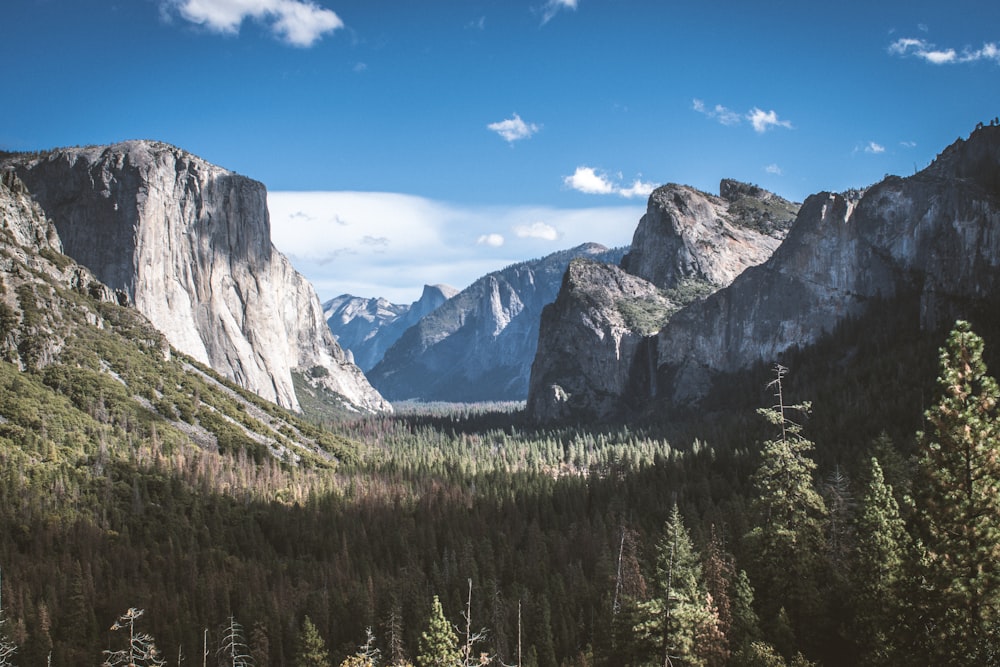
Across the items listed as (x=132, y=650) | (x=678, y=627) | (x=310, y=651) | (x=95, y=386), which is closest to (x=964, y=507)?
(x=678, y=627)

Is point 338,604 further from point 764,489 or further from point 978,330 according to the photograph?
point 978,330

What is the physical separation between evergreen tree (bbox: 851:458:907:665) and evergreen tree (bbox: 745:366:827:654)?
7.35 ft

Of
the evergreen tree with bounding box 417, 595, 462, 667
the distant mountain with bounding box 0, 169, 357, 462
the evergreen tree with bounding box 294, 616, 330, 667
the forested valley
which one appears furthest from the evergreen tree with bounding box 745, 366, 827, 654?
the distant mountain with bounding box 0, 169, 357, 462

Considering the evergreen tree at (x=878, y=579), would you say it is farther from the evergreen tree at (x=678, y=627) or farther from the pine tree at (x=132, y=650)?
the pine tree at (x=132, y=650)

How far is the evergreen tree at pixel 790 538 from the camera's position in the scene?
122 feet

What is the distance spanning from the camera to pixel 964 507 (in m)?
24.5

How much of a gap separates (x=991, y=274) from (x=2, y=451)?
18566 cm

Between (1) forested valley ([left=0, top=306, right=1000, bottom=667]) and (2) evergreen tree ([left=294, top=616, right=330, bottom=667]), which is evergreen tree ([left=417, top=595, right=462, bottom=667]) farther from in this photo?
(2) evergreen tree ([left=294, top=616, right=330, bottom=667])

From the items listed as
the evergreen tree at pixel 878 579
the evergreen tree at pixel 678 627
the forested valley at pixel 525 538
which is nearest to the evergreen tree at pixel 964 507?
the forested valley at pixel 525 538

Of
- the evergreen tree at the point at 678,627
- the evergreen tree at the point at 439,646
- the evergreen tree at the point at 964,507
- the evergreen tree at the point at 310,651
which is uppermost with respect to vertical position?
the evergreen tree at the point at 964,507

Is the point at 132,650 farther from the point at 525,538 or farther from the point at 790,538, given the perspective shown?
the point at 525,538

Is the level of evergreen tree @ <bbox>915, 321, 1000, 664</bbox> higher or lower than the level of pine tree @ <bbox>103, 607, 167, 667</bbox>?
higher

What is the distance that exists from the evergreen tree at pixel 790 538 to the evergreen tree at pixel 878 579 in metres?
2.24

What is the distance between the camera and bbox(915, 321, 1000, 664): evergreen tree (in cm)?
2427
